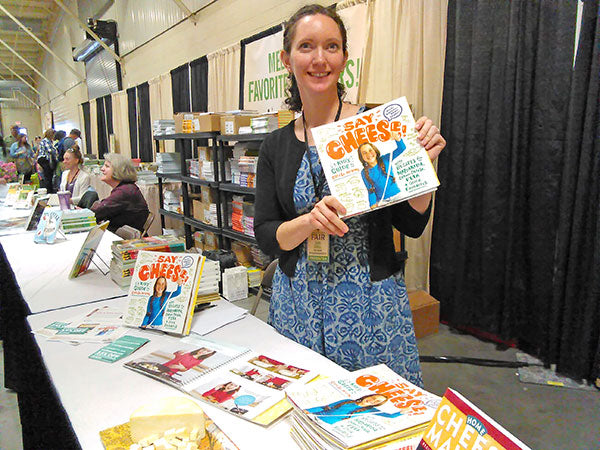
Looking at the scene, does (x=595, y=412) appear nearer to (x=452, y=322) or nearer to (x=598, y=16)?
(x=452, y=322)

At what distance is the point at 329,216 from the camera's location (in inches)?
44.1

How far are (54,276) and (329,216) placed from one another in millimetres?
1842

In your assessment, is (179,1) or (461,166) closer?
(461,166)

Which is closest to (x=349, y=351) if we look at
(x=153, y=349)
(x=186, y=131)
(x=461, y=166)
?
(x=153, y=349)

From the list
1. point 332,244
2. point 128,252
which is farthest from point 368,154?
point 128,252

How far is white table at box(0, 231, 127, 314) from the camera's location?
1.96m

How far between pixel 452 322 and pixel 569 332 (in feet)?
2.90

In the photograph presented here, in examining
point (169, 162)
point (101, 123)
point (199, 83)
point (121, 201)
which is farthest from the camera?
point (101, 123)

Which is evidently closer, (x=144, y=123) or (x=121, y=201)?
(x=121, y=201)

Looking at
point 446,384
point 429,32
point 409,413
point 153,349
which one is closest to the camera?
point 409,413

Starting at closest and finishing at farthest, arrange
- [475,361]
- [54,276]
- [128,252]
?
[128,252] → [54,276] → [475,361]

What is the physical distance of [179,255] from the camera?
159 centimetres

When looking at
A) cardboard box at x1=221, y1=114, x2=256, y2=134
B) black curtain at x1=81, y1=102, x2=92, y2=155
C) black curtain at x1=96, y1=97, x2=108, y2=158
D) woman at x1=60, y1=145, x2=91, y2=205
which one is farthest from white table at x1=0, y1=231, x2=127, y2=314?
black curtain at x1=81, y1=102, x2=92, y2=155

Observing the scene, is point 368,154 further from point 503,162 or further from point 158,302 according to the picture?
point 503,162
